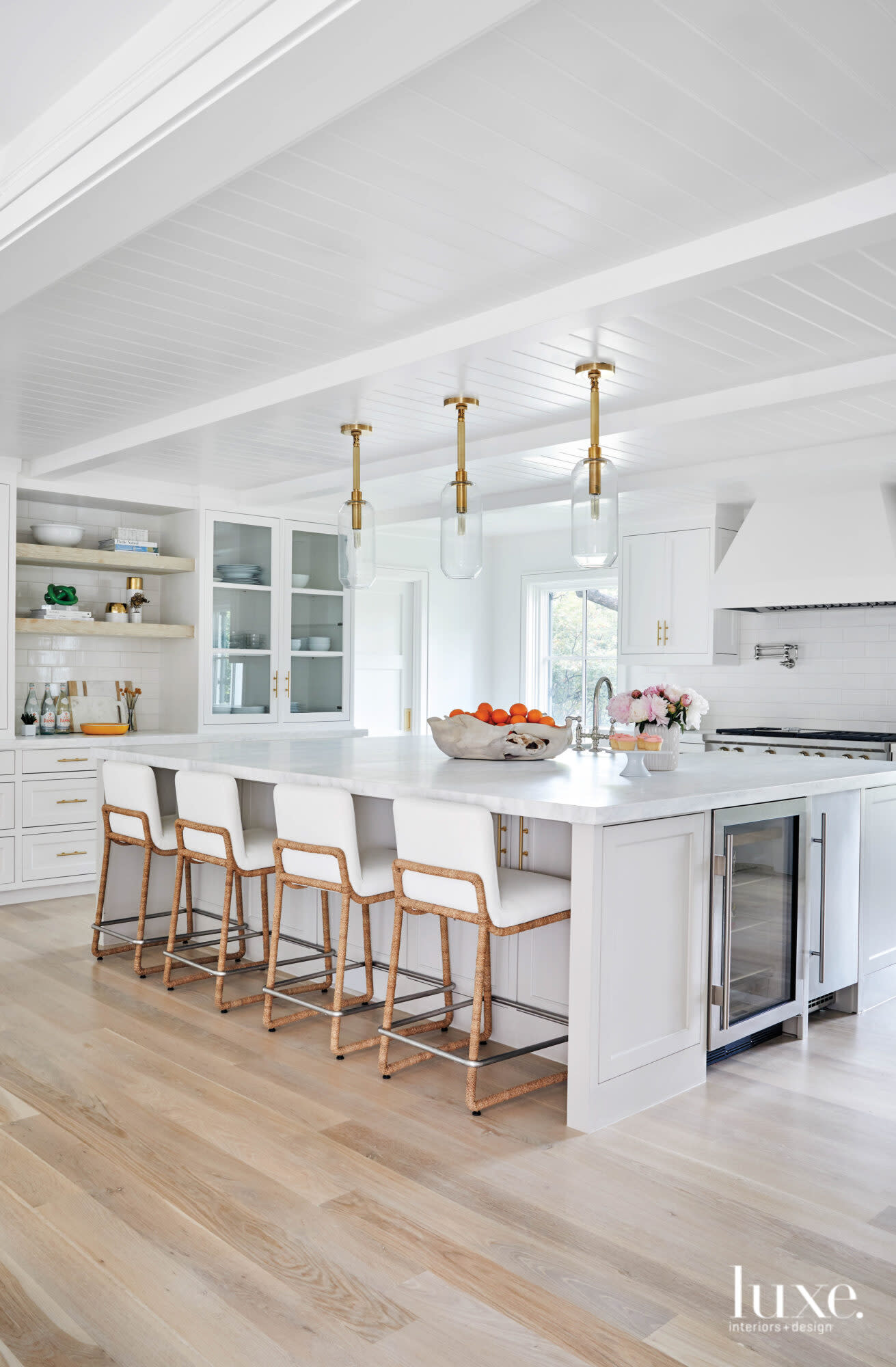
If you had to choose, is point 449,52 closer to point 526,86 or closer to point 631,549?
point 526,86

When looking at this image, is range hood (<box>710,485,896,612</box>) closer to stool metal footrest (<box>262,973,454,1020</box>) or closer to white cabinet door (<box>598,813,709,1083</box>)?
white cabinet door (<box>598,813,709,1083</box>)

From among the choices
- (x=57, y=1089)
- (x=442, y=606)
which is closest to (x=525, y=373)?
(x=57, y=1089)

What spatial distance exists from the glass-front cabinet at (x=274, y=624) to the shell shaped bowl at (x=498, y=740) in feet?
9.22

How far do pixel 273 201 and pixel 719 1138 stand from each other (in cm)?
261

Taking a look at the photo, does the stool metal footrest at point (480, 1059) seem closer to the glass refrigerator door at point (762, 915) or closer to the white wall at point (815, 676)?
the glass refrigerator door at point (762, 915)

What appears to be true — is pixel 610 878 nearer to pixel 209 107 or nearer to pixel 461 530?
pixel 461 530

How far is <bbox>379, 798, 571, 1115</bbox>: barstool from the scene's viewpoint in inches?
113

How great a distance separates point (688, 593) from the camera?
6.84 meters

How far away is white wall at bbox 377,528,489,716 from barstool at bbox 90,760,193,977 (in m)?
3.84

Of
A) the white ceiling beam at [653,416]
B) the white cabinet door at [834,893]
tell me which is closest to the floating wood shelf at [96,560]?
the white ceiling beam at [653,416]

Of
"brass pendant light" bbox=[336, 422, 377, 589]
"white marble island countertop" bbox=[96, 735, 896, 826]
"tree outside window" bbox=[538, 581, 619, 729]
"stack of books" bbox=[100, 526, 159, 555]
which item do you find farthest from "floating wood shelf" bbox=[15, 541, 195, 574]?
"tree outside window" bbox=[538, 581, 619, 729]

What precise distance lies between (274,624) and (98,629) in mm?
1128

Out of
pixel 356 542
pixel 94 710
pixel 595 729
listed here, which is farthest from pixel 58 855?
pixel 595 729

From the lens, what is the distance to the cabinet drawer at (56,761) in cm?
556
